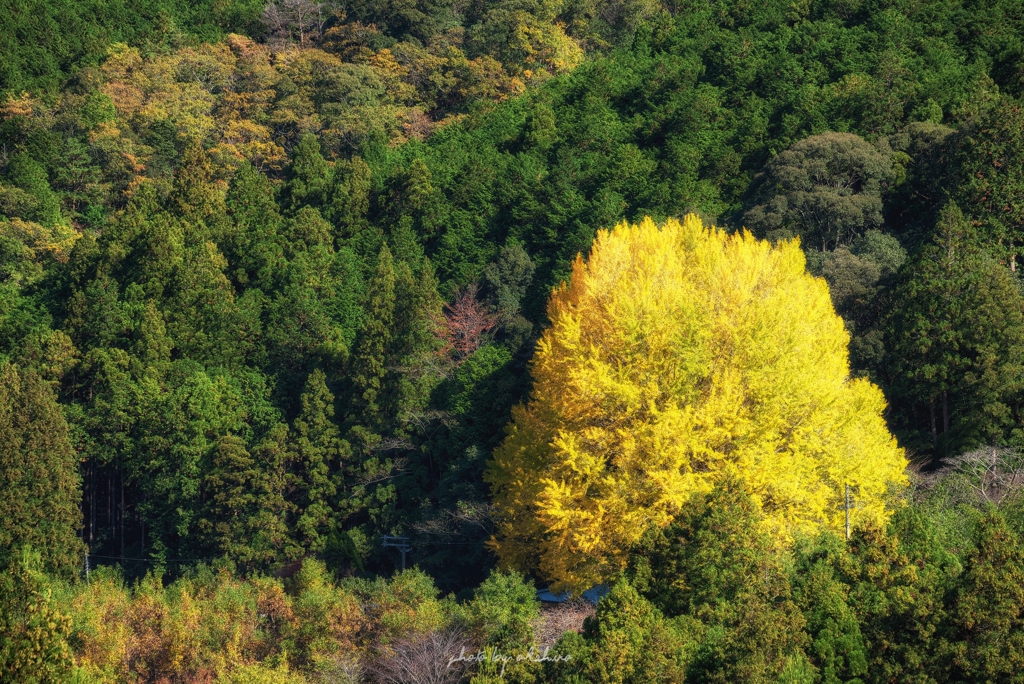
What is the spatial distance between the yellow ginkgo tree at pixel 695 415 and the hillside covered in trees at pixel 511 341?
4.3 inches

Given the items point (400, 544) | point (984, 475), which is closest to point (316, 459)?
point (400, 544)

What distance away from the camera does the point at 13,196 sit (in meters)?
68.6

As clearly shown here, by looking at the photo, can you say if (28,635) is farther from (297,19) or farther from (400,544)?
(297,19)

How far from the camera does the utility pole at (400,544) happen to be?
5072 centimetres

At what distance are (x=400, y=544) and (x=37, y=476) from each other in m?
11.7

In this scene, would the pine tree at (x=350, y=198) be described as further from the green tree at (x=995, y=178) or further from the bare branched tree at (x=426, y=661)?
the bare branched tree at (x=426, y=661)

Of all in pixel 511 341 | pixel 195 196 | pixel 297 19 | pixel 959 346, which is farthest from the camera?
pixel 297 19

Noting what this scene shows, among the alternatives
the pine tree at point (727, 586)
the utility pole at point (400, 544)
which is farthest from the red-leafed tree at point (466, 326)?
→ the pine tree at point (727, 586)

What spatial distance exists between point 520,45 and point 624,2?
7.56 m

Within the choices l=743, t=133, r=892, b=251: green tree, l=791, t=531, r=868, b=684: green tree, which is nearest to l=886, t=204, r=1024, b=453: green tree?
l=743, t=133, r=892, b=251: green tree

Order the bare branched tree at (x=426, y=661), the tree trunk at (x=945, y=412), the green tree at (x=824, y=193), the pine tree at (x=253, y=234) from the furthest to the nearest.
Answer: the pine tree at (x=253, y=234) < the green tree at (x=824, y=193) < the tree trunk at (x=945, y=412) < the bare branched tree at (x=426, y=661)

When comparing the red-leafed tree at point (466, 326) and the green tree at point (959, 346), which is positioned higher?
the red-leafed tree at point (466, 326)

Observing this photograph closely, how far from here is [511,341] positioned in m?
54.0

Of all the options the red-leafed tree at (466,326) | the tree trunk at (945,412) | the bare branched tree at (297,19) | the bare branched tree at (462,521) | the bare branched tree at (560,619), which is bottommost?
the bare branched tree at (560,619)
